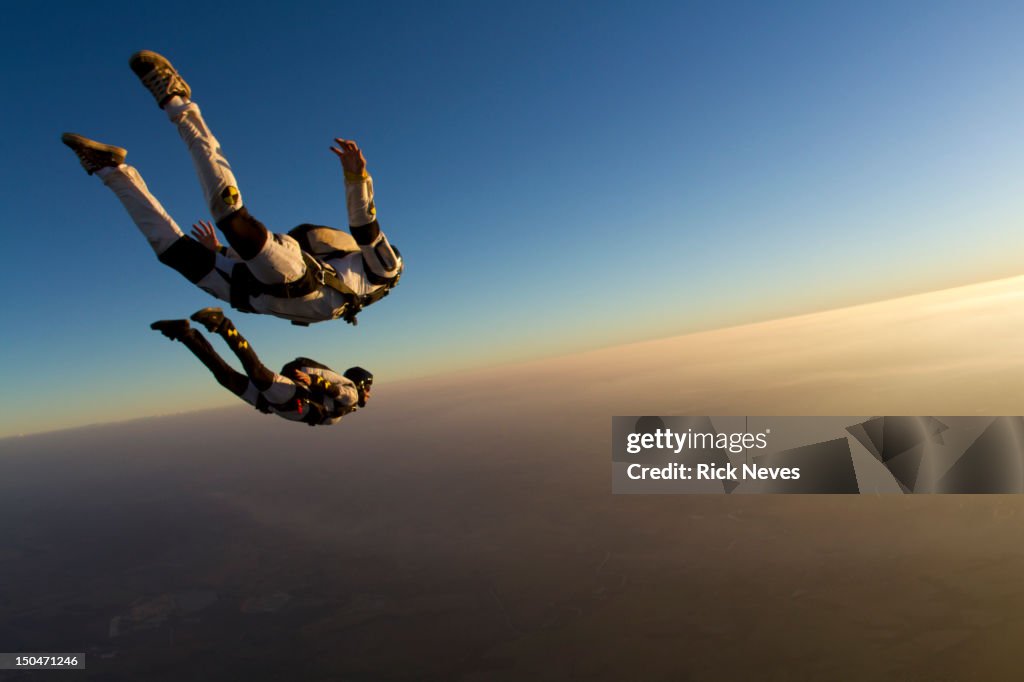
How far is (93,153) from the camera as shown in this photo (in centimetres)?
284

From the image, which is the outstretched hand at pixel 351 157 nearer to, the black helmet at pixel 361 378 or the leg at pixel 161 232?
the leg at pixel 161 232

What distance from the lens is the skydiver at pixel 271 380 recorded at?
141 inches

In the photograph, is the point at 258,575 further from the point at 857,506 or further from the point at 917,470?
the point at 917,470

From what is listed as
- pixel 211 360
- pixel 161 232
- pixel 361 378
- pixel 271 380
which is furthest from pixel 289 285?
pixel 361 378

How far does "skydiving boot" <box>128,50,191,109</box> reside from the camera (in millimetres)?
2684

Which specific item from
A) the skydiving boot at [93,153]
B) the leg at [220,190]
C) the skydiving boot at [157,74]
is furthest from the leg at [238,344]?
the skydiving boot at [157,74]

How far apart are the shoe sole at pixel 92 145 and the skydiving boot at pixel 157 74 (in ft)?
1.38

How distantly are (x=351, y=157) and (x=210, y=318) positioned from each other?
1544 mm

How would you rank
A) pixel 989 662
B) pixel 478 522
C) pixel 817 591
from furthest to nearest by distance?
1. pixel 478 522
2. pixel 817 591
3. pixel 989 662

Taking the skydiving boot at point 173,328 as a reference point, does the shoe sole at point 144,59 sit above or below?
above

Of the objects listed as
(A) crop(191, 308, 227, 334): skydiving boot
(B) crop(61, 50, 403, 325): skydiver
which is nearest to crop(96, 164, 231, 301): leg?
(B) crop(61, 50, 403, 325): skydiver

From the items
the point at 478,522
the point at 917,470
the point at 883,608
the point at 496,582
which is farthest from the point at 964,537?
the point at 478,522

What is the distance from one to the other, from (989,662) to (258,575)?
575ft

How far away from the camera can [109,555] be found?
524 feet
